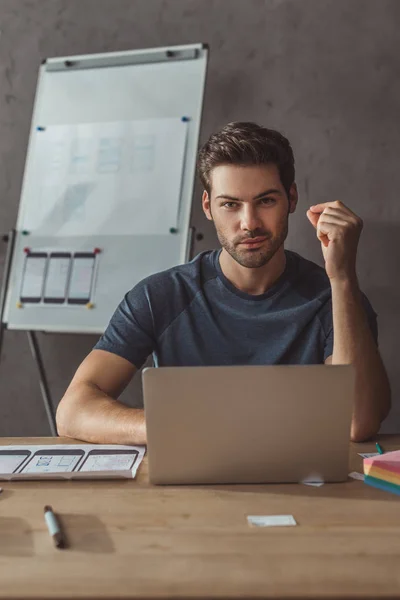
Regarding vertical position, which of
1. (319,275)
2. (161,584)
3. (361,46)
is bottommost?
(161,584)

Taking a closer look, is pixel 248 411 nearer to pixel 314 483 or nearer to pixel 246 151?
pixel 314 483

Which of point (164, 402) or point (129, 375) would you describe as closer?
point (164, 402)

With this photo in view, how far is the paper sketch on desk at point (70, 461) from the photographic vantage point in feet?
3.31

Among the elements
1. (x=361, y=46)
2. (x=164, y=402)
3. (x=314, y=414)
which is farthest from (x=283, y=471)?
(x=361, y=46)

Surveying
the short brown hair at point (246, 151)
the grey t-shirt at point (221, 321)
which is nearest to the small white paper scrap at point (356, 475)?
the grey t-shirt at point (221, 321)

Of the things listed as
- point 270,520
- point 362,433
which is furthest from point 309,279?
point 270,520

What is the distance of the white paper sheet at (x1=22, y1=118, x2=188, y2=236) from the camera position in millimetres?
2287

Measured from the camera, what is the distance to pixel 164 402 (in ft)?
2.97

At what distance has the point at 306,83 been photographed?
248 centimetres

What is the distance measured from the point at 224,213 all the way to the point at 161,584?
3.48 feet

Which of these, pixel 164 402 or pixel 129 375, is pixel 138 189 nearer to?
pixel 129 375

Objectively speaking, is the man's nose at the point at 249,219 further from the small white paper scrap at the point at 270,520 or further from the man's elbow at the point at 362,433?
the small white paper scrap at the point at 270,520

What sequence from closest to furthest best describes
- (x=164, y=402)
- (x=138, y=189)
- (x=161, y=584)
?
(x=161, y=584) → (x=164, y=402) → (x=138, y=189)

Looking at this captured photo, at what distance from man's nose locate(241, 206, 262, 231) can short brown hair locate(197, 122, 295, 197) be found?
0.12m
